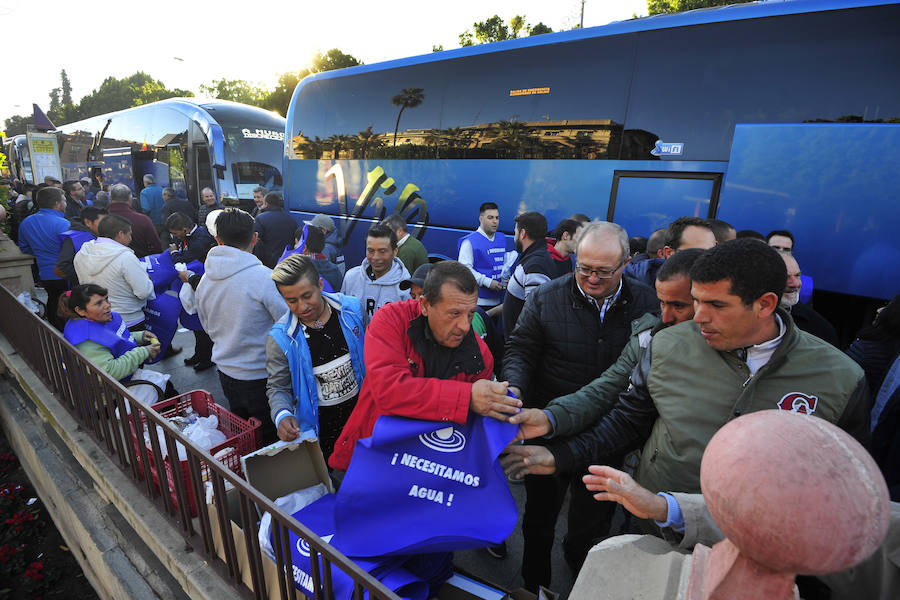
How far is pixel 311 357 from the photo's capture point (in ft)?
9.09

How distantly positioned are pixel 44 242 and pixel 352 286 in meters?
5.43

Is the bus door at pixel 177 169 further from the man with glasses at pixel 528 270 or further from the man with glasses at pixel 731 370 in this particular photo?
the man with glasses at pixel 731 370

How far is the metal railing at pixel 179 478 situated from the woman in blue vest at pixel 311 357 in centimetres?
56

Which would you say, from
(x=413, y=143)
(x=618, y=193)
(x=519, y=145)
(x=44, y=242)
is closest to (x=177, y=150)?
(x=44, y=242)

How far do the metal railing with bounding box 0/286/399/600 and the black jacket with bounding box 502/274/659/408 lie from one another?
1.42 meters

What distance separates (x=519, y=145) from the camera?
21.1 feet

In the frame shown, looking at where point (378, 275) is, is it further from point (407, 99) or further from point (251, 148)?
point (251, 148)

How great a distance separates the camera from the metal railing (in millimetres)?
1552

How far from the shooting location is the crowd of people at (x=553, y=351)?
65.2 inches

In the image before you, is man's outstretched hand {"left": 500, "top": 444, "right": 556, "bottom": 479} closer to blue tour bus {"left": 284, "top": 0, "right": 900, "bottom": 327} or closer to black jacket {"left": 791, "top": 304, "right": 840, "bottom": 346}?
black jacket {"left": 791, "top": 304, "right": 840, "bottom": 346}

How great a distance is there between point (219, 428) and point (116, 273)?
2.35m

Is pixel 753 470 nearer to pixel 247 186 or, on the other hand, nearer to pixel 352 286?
pixel 352 286

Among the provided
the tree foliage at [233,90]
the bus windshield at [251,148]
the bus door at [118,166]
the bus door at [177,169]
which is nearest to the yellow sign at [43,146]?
the bus door at [118,166]

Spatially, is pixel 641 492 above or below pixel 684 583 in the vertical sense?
below
